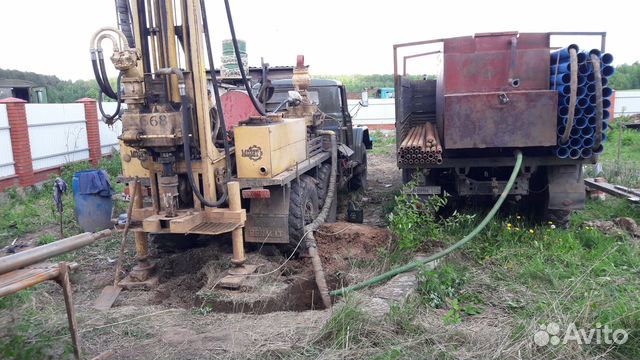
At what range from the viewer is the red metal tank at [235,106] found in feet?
21.0

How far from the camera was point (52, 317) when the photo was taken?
4.01 metres

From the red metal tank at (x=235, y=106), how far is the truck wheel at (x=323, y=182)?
130 centimetres

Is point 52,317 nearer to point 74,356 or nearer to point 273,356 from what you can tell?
point 74,356

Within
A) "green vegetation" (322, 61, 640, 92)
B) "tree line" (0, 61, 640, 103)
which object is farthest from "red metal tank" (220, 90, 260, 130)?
"tree line" (0, 61, 640, 103)

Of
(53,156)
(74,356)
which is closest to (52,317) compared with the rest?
(74,356)

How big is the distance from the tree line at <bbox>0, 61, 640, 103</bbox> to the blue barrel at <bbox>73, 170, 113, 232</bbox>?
919 inches

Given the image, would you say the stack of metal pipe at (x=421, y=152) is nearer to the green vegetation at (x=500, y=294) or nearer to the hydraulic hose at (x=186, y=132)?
the green vegetation at (x=500, y=294)

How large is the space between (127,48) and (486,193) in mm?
4350

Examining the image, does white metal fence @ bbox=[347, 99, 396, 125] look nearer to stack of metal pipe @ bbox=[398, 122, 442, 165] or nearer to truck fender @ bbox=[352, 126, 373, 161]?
truck fender @ bbox=[352, 126, 373, 161]

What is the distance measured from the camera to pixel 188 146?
4652 millimetres

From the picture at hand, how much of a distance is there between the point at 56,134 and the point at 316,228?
9.26 meters

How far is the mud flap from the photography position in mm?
6055

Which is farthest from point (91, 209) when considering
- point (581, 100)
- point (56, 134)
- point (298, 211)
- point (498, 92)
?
point (581, 100)

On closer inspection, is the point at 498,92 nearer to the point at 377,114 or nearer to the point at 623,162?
the point at 623,162
